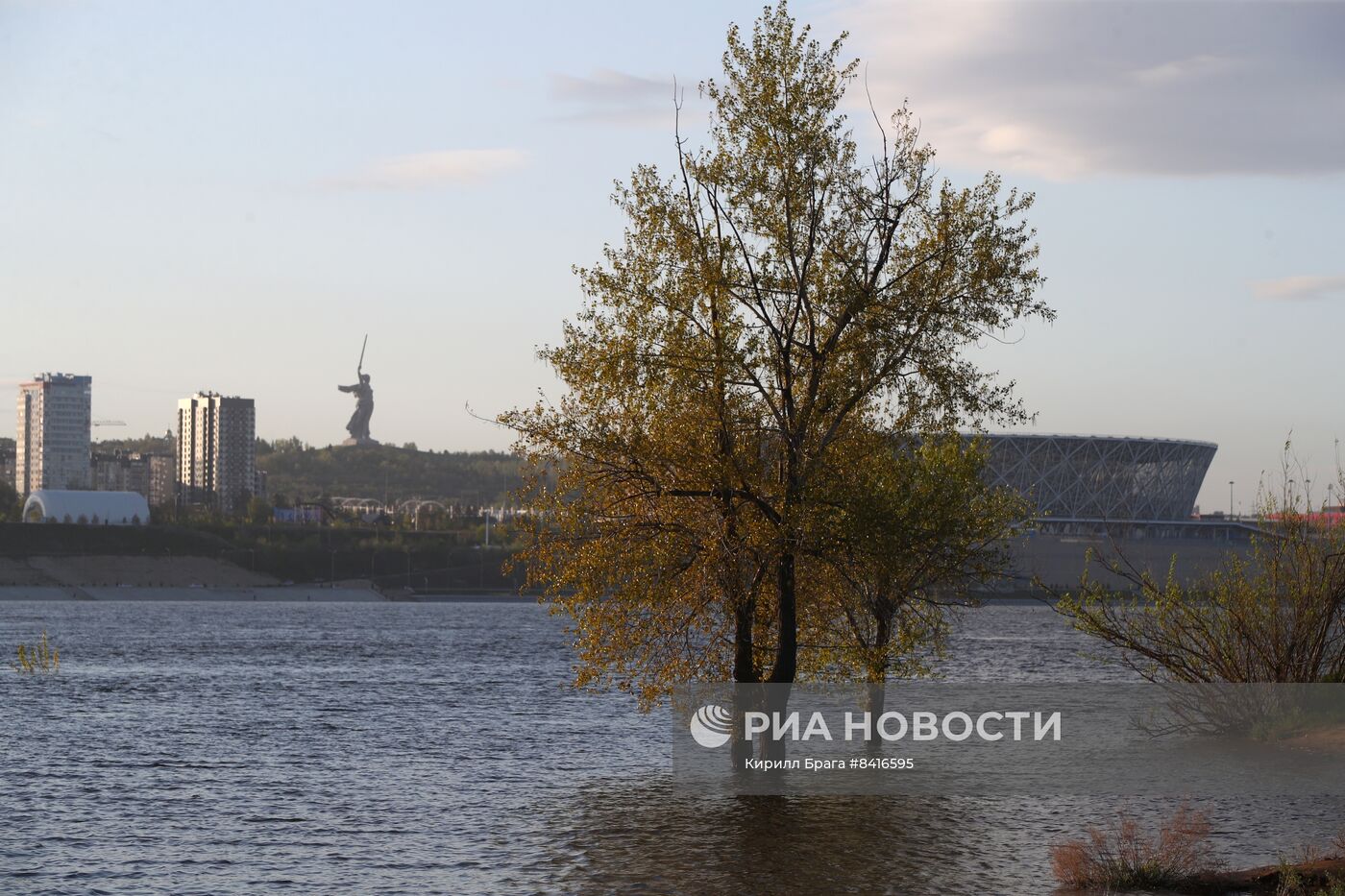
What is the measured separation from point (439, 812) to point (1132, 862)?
16.3 m

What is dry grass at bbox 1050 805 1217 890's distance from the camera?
2202 cm

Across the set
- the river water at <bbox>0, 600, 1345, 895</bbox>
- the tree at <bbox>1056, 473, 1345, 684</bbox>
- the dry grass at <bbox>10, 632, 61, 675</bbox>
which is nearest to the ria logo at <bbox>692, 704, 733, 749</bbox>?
the river water at <bbox>0, 600, 1345, 895</bbox>

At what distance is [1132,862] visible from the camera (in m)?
22.5

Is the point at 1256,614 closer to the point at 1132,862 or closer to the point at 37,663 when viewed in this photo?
the point at 1132,862

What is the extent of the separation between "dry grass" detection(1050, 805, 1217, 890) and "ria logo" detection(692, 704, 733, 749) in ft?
35.3

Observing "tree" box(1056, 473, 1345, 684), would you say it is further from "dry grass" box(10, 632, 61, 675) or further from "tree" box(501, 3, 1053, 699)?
"dry grass" box(10, 632, 61, 675)

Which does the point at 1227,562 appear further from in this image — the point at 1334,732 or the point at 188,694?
the point at 188,694

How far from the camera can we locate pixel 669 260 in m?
31.7

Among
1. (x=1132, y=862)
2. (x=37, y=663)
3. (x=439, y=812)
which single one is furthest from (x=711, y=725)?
(x=37, y=663)

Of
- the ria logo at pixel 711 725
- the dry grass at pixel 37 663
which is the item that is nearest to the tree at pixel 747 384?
the ria logo at pixel 711 725

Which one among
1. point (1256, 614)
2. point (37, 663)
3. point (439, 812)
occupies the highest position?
point (1256, 614)

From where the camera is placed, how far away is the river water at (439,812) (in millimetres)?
25562

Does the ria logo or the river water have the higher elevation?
the ria logo

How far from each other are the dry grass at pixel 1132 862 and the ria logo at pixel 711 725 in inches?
424
